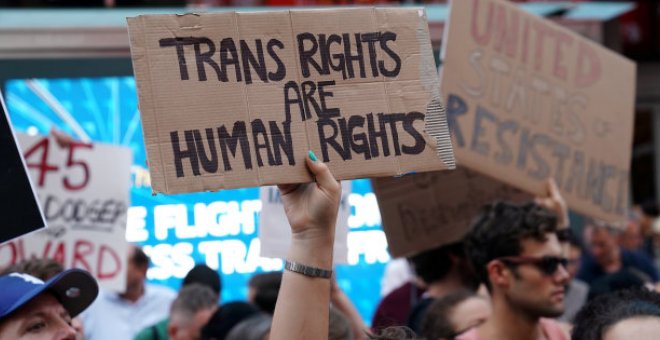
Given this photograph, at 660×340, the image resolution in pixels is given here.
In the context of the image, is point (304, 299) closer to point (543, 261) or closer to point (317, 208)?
point (317, 208)

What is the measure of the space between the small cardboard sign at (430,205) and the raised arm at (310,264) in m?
2.10

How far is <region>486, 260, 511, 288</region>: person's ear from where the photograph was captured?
4.61 metres

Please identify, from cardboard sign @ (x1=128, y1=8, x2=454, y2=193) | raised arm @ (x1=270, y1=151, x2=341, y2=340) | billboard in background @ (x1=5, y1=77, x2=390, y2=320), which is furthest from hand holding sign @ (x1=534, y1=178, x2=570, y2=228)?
billboard in background @ (x1=5, y1=77, x2=390, y2=320)

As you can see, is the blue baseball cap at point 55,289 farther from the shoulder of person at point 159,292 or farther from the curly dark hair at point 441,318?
the shoulder of person at point 159,292

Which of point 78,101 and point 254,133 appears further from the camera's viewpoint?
point 78,101

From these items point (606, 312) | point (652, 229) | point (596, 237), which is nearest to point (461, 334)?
point (606, 312)

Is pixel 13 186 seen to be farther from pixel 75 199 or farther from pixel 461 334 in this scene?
pixel 75 199

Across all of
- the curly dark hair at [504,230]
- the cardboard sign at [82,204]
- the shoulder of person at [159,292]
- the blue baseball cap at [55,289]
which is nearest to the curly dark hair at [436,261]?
the curly dark hair at [504,230]

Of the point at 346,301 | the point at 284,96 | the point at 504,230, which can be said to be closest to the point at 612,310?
the point at 284,96

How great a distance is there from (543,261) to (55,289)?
1.82m

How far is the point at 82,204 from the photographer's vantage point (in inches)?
237

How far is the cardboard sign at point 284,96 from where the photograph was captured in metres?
3.11

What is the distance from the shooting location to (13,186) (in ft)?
12.9

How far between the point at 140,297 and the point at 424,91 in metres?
4.15
